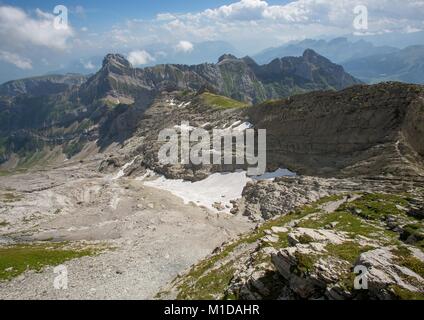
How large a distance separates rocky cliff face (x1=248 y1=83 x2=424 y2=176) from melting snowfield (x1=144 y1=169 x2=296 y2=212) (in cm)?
719

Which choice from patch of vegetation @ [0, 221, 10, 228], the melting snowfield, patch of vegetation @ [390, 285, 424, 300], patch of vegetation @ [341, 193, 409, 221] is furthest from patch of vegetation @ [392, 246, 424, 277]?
patch of vegetation @ [0, 221, 10, 228]

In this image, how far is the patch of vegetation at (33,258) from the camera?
1713 inches

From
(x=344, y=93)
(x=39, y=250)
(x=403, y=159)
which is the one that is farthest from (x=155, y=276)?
(x=344, y=93)

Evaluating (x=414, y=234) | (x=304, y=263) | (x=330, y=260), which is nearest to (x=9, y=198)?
(x=304, y=263)

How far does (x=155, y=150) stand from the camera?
119750 mm

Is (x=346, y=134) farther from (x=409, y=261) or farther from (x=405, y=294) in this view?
(x=405, y=294)

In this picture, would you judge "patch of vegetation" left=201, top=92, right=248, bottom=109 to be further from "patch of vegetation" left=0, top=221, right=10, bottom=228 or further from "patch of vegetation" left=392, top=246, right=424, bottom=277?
"patch of vegetation" left=392, top=246, right=424, bottom=277

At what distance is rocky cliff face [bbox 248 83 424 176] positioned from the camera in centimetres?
6638

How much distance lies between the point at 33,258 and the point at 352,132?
63.5m

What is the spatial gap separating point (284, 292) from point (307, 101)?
71125 mm

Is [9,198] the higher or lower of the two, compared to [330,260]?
lower

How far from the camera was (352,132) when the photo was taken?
7581 centimetres

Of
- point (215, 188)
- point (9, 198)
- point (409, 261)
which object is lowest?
point (9, 198)
